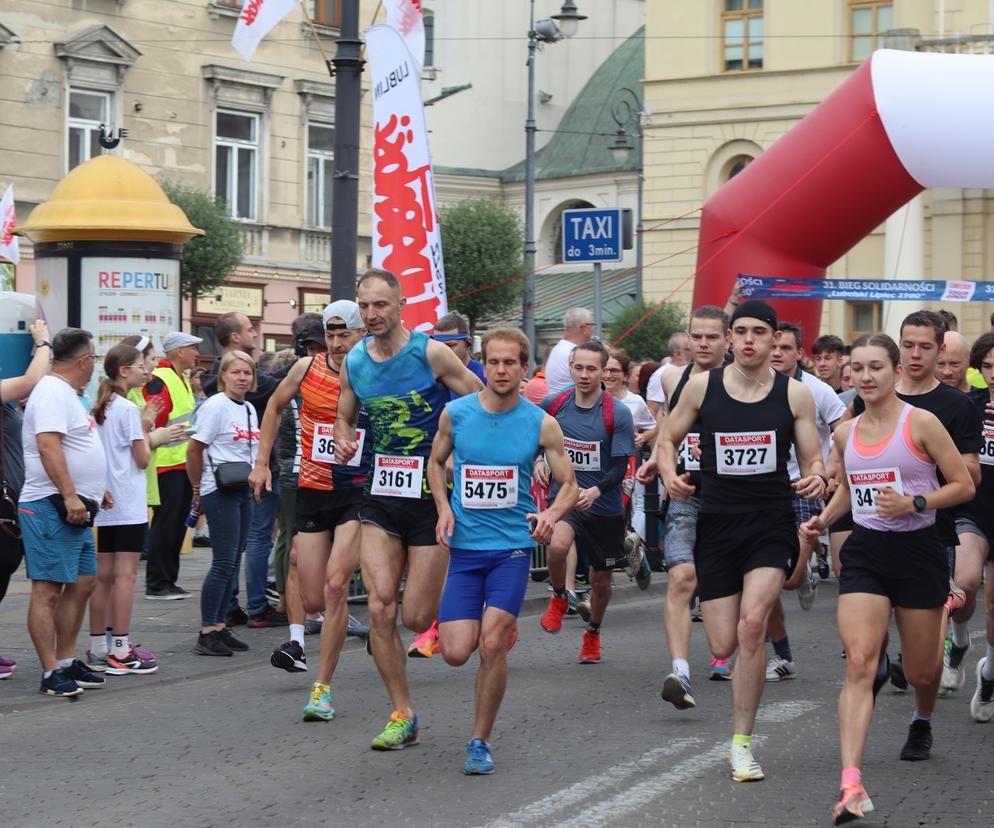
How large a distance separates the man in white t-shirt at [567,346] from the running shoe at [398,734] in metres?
5.86

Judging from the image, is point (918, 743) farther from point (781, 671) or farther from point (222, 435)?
point (222, 435)

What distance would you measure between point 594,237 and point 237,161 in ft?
65.2

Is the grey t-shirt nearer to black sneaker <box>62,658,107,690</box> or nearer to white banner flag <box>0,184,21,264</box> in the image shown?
black sneaker <box>62,658,107,690</box>

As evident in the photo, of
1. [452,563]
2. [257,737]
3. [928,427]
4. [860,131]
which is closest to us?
[928,427]

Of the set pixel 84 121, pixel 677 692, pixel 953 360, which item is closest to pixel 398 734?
pixel 677 692

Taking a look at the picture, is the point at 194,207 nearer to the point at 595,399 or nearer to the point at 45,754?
the point at 595,399

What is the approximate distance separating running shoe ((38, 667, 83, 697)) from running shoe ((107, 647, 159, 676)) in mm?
699

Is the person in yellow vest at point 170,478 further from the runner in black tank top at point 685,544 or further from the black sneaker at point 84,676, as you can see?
the runner in black tank top at point 685,544

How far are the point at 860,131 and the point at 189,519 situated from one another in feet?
21.6

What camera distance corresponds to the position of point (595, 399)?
36.3 feet

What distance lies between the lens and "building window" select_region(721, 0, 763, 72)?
1624 inches

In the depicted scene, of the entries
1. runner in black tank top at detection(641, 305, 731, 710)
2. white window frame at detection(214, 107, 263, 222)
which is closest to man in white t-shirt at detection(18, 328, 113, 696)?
runner in black tank top at detection(641, 305, 731, 710)

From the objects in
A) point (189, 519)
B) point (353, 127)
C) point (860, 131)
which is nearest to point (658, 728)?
point (353, 127)

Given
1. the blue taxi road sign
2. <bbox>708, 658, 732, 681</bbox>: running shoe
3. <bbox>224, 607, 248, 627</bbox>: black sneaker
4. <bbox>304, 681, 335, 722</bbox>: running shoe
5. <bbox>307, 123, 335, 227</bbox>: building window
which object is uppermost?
<bbox>307, 123, 335, 227</bbox>: building window
